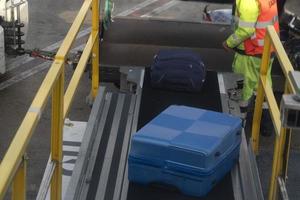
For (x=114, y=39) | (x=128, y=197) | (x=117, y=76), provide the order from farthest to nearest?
(x=114, y=39) → (x=117, y=76) → (x=128, y=197)

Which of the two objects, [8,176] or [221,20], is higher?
[8,176]

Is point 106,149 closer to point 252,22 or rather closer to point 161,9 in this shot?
point 252,22

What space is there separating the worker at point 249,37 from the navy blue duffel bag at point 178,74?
794 millimetres

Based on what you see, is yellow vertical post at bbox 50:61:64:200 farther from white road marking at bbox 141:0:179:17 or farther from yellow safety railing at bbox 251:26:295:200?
white road marking at bbox 141:0:179:17

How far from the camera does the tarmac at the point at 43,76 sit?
693 centimetres

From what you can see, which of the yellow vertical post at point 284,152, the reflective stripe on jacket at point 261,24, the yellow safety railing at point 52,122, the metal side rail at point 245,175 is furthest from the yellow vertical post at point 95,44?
the yellow vertical post at point 284,152

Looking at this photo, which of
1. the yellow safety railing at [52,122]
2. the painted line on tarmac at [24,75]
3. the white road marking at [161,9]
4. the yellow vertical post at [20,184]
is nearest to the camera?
the yellow safety railing at [52,122]

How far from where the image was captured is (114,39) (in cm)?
788

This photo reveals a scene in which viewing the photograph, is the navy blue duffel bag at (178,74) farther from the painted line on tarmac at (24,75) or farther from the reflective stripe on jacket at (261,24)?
the painted line on tarmac at (24,75)

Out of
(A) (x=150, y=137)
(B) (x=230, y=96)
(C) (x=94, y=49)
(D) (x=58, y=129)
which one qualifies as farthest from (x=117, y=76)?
(D) (x=58, y=129)

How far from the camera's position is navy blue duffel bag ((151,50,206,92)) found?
242 inches

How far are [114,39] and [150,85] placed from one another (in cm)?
173

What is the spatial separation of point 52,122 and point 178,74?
2.37 metres

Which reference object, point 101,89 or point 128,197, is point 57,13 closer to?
point 101,89
